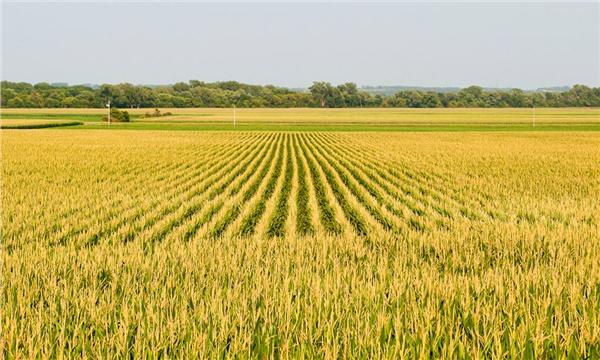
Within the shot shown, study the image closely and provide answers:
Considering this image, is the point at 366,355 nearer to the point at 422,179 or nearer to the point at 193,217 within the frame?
the point at 193,217

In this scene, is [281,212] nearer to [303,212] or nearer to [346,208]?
[303,212]

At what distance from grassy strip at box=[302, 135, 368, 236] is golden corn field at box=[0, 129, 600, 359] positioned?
0.34 feet

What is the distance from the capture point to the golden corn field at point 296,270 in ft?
12.9

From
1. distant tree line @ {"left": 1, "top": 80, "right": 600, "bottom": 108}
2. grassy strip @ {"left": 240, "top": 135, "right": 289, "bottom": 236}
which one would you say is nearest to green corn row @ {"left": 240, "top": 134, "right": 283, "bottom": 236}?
grassy strip @ {"left": 240, "top": 135, "right": 289, "bottom": 236}

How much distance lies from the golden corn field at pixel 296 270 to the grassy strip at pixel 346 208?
0.34 feet

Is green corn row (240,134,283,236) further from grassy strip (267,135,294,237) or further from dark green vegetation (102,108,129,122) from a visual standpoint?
dark green vegetation (102,108,129,122)

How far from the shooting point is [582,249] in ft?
25.1

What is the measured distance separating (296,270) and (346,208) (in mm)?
8510

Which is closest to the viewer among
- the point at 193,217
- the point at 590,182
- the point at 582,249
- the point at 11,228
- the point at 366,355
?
the point at 366,355

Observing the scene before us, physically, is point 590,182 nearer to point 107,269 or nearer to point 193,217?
point 193,217

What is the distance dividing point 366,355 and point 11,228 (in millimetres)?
9475

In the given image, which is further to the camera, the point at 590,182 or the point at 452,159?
the point at 452,159

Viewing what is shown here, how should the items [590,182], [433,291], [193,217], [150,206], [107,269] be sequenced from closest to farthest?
[433,291]
[107,269]
[193,217]
[150,206]
[590,182]

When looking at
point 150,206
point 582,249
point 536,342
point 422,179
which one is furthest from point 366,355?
point 422,179
